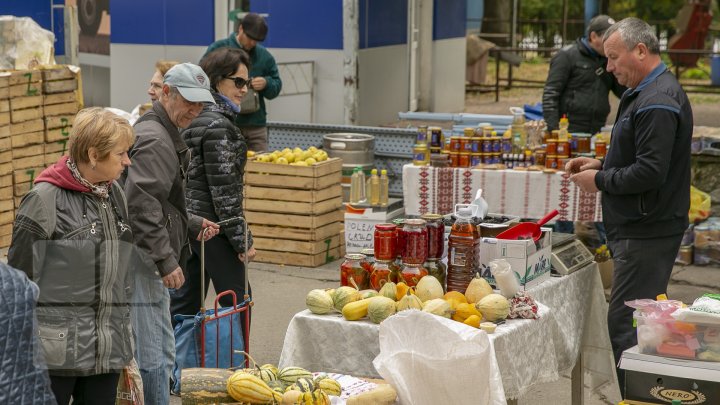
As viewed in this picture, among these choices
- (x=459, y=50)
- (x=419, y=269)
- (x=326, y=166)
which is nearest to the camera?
(x=419, y=269)

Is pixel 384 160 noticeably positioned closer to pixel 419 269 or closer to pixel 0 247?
pixel 0 247

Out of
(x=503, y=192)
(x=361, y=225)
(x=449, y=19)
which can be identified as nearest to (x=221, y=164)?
(x=503, y=192)

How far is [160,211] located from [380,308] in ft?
3.74

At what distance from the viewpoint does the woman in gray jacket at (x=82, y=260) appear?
4.16 metres

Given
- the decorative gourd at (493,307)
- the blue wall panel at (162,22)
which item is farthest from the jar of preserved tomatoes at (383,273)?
the blue wall panel at (162,22)

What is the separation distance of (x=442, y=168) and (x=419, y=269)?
138 inches

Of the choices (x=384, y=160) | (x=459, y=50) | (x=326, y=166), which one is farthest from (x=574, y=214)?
(x=459, y=50)

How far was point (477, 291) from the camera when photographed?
16.3 ft

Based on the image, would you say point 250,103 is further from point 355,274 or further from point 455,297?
point 455,297

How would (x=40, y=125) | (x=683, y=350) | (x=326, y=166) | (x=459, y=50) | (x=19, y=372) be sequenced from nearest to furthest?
(x=19, y=372)
(x=683, y=350)
(x=326, y=166)
(x=40, y=125)
(x=459, y=50)

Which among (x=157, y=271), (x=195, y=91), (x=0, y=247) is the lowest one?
(x=0, y=247)

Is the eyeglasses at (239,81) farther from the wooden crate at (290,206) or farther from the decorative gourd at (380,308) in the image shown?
the wooden crate at (290,206)

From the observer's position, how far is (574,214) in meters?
8.33

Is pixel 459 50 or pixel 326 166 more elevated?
pixel 459 50
